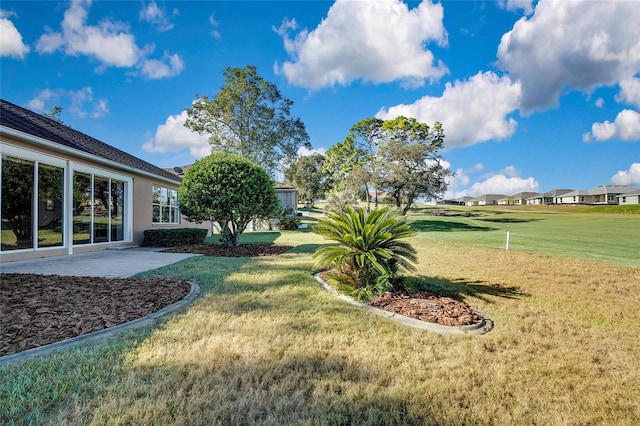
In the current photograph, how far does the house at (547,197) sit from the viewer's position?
7538 cm

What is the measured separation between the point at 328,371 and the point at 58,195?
9513 millimetres

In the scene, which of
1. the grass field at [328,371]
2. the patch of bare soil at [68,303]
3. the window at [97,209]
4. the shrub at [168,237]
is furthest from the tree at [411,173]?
the patch of bare soil at [68,303]

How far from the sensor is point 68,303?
13.3ft

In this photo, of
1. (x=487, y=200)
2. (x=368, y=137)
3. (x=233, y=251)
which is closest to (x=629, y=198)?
(x=487, y=200)

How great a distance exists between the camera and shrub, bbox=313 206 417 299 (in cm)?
465

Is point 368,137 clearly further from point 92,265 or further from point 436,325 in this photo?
point 436,325

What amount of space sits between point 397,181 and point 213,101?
16.4 metres

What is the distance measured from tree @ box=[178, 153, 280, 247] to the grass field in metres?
5.75

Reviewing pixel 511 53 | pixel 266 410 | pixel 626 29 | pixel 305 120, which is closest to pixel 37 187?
pixel 266 410

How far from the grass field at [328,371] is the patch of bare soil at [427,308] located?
1.15 ft

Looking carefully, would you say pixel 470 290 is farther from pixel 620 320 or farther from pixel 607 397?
pixel 607 397

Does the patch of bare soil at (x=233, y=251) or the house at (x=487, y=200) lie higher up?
the house at (x=487, y=200)

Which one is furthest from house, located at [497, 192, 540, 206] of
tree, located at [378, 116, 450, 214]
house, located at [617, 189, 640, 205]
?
tree, located at [378, 116, 450, 214]

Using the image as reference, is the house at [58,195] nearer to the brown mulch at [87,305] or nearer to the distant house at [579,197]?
the brown mulch at [87,305]
